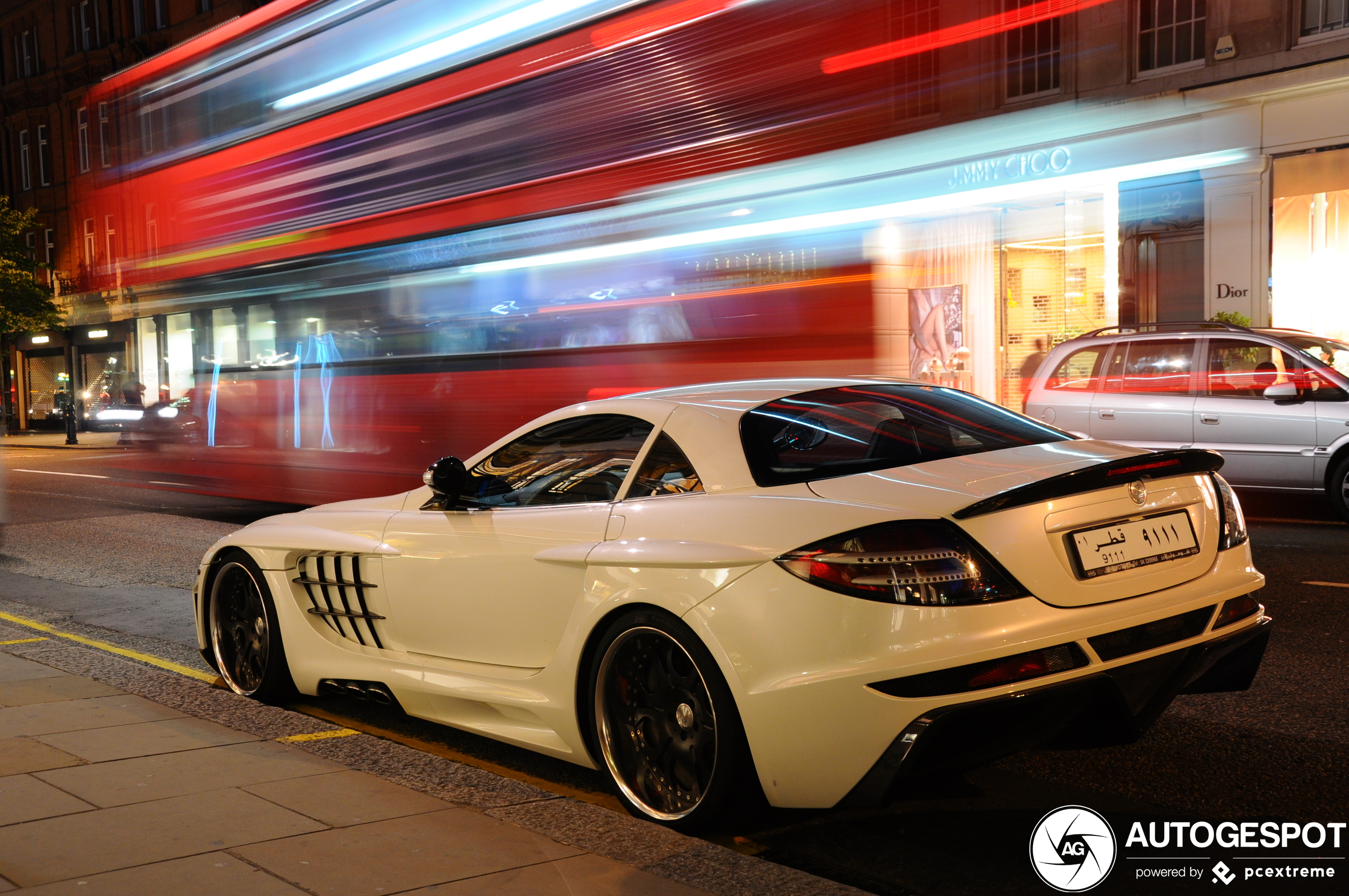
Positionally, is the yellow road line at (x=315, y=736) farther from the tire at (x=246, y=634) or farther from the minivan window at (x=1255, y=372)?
the minivan window at (x=1255, y=372)

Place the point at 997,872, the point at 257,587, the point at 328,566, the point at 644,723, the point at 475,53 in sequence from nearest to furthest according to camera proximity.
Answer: the point at 997,872 < the point at 644,723 < the point at 328,566 < the point at 257,587 < the point at 475,53

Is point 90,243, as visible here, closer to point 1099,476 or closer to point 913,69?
point 913,69

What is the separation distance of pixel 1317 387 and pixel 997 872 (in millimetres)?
8960

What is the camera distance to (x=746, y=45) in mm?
7445

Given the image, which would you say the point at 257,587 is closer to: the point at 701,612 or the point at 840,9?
A: the point at 701,612

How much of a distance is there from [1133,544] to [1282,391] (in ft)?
27.7

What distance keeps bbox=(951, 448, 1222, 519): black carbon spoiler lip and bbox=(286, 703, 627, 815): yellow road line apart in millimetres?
1559

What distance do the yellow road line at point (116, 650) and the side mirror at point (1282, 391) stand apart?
9.18 m

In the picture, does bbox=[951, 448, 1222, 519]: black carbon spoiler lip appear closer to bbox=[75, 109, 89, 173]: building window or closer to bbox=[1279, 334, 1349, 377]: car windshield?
bbox=[1279, 334, 1349, 377]: car windshield

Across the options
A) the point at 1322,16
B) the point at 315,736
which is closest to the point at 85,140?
the point at 315,736

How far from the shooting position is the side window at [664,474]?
12.7 ft

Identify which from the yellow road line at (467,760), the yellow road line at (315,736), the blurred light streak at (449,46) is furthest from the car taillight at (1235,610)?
the blurred light streak at (449,46)

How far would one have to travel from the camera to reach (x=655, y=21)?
8031 mm

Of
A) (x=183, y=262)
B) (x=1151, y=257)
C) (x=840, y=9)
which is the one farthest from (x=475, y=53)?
(x=1151, y=257)
